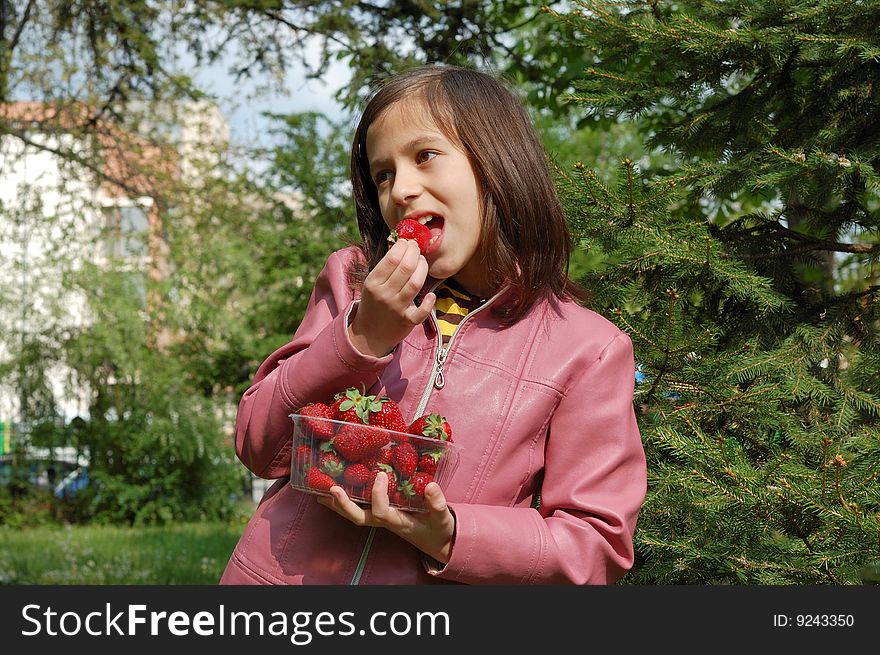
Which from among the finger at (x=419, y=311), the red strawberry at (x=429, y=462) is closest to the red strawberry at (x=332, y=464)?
the red strawberry at (x=429, y=462)

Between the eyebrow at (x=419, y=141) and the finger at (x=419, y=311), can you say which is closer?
the finger at (x=419, y=311)

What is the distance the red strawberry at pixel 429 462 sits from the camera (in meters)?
1.44

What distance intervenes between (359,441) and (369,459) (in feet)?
0.12

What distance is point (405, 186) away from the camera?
165 centimetres

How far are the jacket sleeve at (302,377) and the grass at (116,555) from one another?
20.3 ft

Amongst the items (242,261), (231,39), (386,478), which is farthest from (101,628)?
(242,261)

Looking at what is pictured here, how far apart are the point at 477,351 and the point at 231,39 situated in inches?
199

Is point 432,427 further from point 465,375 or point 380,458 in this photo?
point 465,375

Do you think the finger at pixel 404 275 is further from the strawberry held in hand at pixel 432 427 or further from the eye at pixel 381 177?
the eye at pixel 381 177

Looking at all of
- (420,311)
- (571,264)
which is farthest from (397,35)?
(420,311)

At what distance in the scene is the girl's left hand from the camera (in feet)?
4.56

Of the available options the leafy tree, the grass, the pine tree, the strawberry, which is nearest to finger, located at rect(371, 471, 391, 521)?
the strawberry

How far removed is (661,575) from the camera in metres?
2.34

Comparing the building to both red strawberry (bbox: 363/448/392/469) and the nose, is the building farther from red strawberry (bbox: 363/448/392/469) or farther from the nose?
red strawberry (bbox: 363/448/392/469)
